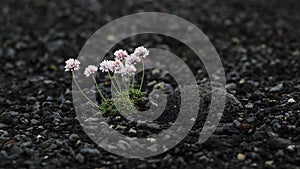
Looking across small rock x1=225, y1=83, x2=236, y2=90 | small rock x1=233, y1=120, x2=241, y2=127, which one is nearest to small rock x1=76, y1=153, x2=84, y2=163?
small rock x1=233, y1=120, x2=241, y2=127

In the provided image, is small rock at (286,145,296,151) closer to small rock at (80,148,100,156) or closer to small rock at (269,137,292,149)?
small rock at (269,137,292,149)

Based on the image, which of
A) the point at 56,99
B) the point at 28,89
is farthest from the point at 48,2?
the point at 56,99

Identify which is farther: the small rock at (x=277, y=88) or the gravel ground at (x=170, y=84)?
the small rock at (x=277, y=88)

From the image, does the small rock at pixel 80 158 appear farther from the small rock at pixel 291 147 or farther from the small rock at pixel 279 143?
the small rock at pixel 291 147

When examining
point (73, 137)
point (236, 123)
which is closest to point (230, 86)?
point (236, 123)

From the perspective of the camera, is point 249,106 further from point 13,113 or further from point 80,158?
point 13,113

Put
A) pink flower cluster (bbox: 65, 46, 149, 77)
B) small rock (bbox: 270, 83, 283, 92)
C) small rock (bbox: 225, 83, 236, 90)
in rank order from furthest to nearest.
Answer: small rock (bbox: 225, 83, 236, 90), small rock (bbox: 270, 83, 283, 92), pink flower cluster (bbox: 65, 46, 149, 77)

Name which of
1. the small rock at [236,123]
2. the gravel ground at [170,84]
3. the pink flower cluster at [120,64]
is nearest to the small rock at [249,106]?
the gravel ground at [170,84]

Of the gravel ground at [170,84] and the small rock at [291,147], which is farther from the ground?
the gravel ground at [170,84]

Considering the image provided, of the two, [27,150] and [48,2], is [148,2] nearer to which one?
[48,2]
